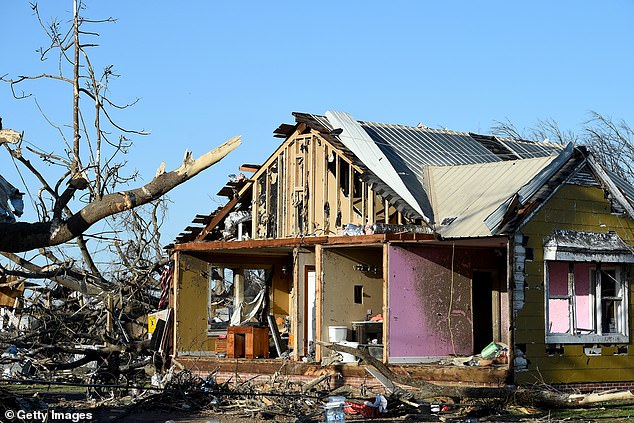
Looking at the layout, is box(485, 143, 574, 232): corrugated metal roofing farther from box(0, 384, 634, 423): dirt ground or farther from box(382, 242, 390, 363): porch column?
box(0, 384, 634, 423): dirt ground

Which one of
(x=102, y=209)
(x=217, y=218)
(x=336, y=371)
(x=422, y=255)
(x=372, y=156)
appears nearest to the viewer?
(x=102, y=209)

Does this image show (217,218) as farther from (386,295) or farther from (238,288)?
(386,295)

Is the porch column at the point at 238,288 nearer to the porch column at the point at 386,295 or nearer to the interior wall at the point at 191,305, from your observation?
the interior wall at the point at 191,305

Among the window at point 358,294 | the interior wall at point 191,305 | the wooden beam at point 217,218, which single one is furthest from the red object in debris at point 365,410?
the wooden beam at point 217,218

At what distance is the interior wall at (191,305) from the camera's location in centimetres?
2238

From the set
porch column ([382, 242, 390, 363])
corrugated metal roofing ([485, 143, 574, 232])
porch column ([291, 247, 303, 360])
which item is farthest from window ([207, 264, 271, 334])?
corrugated metal roofing ([485, 143, 574, 232])

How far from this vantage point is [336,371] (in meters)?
18.9

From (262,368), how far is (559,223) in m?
6.87

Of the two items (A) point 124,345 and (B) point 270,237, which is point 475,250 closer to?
(B) point 270,237

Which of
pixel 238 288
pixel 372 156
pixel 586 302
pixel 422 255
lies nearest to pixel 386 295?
pixel 422 255

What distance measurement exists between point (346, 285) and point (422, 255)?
2.15m

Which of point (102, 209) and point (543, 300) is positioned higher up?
point (102, 209)

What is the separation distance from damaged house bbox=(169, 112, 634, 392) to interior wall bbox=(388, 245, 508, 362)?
34mm

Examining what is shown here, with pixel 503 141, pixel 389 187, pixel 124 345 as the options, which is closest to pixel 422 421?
pixel 389 187
